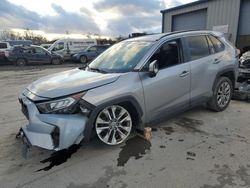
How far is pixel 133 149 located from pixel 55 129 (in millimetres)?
1246

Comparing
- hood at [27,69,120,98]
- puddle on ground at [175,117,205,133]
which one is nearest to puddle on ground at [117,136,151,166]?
puddle on ground at [175,117,205,133]

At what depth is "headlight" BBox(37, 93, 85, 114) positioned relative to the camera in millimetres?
3072

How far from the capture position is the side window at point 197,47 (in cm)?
434

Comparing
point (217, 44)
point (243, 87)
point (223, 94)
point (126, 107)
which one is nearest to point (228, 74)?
point (223, 94)

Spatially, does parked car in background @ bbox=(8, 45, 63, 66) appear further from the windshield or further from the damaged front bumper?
the damaged front bumper

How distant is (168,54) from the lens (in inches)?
159

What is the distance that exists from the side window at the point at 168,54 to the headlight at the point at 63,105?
1423mm

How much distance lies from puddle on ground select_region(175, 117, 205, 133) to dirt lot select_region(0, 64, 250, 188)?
18mm

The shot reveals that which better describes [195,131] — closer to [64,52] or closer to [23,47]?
[23,47]

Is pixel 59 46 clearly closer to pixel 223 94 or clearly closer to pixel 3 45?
pixel 3 45

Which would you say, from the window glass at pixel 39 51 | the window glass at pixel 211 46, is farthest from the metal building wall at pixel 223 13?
the window glass at pixel 39 51

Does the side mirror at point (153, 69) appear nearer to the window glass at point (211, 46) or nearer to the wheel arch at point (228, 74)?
the window glass at point (211, 46)

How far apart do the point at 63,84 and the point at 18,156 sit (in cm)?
128

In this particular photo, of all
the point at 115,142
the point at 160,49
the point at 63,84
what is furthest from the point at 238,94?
the point at 63,84
